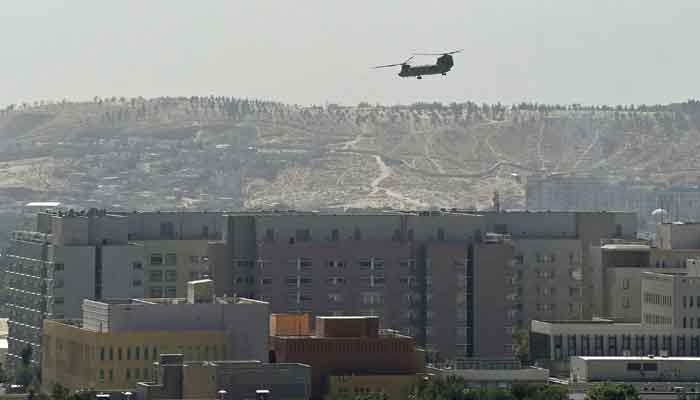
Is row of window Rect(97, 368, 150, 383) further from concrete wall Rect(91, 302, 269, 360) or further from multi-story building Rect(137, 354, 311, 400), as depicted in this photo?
multi-story building Rect(137, 354, 311, 400)

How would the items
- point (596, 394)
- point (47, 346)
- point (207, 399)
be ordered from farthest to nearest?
point (47, 346) → point (596, 394) → point (207, 399)

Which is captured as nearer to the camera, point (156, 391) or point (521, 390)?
point (156, 391)

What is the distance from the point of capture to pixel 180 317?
185250 mm

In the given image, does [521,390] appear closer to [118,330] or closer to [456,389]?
[456,389]

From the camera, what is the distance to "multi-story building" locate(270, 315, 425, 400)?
597 ft

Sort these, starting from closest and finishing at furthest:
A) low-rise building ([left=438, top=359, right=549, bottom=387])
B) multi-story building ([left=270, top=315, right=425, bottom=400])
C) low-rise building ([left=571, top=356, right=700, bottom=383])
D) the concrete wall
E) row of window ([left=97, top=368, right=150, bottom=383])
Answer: multi-story building ([left=270, top=315, right=425, bottom=400]) → row of window ([left=97, top=368, right=150, bottom=383]) → the concrete wall → low-rise building ([left=438, top=359, right=549, bottom=387]) → low-rise building ([left=571, top=356, right=700, bottom=383])

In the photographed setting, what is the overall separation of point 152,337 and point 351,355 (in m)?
9.97

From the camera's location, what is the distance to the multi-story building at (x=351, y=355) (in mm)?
182000

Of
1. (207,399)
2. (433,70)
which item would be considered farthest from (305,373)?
(433,70)

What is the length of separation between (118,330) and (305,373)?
1549 cm

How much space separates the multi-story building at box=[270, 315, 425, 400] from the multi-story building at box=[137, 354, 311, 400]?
400 inches

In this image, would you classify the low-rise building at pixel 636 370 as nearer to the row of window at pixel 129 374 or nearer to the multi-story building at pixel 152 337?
the multi-story building at pixel 152 337

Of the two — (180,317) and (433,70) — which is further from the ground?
(433,70)

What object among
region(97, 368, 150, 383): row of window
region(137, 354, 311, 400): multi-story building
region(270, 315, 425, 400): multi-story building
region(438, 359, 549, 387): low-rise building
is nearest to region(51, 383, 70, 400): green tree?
region(97, 368, 150, 383): row of window
